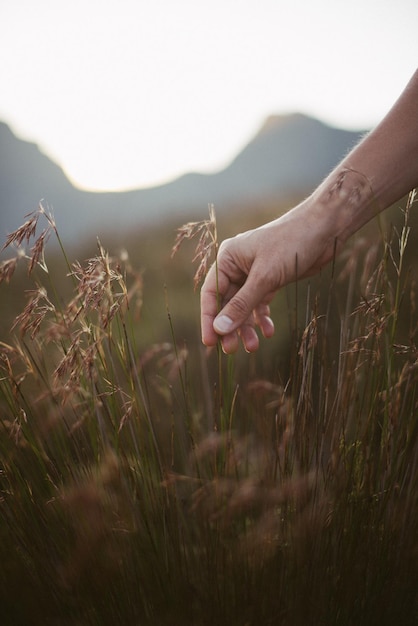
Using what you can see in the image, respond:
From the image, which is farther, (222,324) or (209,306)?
(209,306)

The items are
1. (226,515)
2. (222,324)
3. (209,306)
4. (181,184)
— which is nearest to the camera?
(226,515)

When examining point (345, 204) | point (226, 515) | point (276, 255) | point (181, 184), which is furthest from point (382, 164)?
point (181, 184)

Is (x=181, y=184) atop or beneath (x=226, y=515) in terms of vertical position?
atop

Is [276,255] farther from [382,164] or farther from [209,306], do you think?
[382,164]

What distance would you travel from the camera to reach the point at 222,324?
1.45 meters

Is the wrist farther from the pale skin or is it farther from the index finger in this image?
the index finger

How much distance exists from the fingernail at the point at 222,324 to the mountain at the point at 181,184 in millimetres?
3633

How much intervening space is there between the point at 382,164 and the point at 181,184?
291 inches

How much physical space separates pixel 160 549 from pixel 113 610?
0.21m

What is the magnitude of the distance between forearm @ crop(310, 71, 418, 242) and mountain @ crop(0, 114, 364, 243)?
3490 millimetres

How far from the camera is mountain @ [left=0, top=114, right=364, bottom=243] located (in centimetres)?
679

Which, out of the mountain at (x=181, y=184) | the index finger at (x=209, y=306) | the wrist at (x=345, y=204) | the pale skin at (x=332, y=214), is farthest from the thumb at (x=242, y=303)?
the mountain at (x=181, y=184)

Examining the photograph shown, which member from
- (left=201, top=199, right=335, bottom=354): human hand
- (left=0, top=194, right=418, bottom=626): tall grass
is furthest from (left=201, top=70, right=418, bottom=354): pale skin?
(left=0, top=194, right=418, bottom=626): tall grass

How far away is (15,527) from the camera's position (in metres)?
1.37
